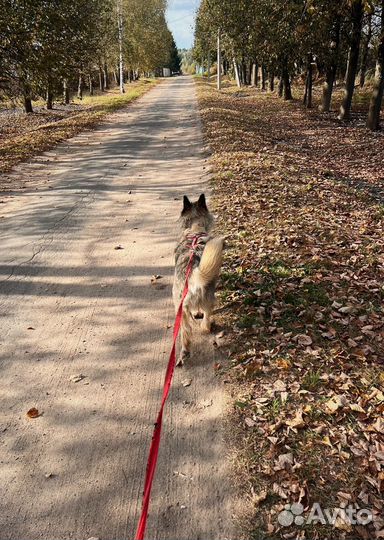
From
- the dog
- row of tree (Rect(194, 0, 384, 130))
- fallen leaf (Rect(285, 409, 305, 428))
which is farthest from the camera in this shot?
row of tree (Rect(194, 0, 384, 130))

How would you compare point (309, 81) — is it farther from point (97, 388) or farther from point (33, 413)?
point (33, 413)

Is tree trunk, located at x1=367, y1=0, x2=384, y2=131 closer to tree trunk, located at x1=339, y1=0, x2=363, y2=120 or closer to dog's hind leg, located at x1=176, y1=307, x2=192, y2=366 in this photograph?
tree trunk, located at x1=339, y1=0, x2=363, y2=120

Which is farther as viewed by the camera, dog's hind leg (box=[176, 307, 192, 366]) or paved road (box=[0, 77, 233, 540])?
dog's hind leg (box=[176, 307, 192, 366])

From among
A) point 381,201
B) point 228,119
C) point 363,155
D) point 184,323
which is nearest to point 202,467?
point 184,323

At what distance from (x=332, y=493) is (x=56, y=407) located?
277cm

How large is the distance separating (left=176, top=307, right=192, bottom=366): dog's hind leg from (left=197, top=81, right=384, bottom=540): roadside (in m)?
0.56

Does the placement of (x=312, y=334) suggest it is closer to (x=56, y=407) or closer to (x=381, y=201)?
(x=56, y=407)

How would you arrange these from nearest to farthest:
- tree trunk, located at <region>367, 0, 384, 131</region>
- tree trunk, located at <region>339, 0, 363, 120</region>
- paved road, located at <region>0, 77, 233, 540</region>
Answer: paved road, located at <region>0, 77, 233, 540</region> < tree trunk, located at <region>367, 0, 384, 131</region> < tree trunk, located at <region>339, 0, 363, 120</region>

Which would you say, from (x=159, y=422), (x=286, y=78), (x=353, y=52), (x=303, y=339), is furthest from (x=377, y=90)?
(x=159, y=422)

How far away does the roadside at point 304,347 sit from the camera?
3131 millimetres

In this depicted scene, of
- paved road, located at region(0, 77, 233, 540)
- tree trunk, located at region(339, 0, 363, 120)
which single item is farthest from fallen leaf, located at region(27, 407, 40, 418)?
tree trunk, located at region(339, 0, 363, 120)

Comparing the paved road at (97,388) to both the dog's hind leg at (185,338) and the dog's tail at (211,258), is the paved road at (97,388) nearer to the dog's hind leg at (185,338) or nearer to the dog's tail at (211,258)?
the dog's hind leg at (185,338)

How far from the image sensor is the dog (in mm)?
3820

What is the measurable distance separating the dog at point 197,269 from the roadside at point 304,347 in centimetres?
66
